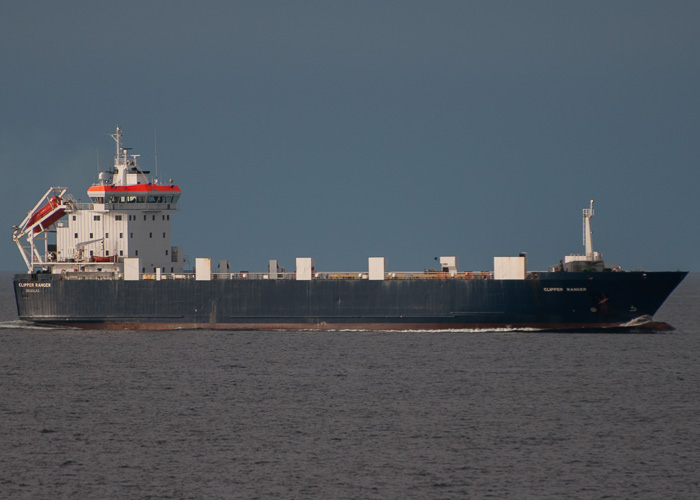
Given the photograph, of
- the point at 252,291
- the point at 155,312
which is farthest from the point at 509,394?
the point at 155,312

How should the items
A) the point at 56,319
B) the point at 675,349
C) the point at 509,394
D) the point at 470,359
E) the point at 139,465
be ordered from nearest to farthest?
the point at 139,465, the point at 509,394, the point at 470,359, the point at 675,349, the point at 56,319

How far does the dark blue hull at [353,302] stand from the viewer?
42.9m

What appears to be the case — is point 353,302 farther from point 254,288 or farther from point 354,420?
point 354,420

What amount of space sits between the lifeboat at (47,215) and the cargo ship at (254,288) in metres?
0.07

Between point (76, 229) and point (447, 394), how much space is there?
92.5 ft

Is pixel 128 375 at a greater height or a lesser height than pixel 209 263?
lesser

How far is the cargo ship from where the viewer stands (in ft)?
142

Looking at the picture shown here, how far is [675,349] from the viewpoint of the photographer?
4219cm

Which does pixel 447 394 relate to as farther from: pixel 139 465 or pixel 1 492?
pixel 1 492

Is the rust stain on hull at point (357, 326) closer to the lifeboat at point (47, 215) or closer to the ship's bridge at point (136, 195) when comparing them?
the lifeboat at point (47, 215)

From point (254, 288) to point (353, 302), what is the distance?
16.8ft

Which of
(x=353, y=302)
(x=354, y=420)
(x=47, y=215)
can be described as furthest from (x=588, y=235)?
(x=47, y=215)

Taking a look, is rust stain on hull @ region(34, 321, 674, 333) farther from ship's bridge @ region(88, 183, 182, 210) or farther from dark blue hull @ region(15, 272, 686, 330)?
ship's bridge @ region(88, 183, 182, 210)

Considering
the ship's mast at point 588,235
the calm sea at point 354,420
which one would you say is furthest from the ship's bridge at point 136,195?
the ship's mast at point 588,235
